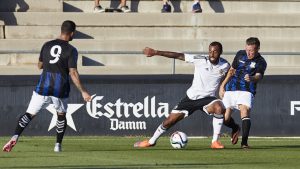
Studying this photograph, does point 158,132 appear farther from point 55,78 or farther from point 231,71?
point 55,78

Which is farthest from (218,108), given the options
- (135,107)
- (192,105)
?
(135,107)

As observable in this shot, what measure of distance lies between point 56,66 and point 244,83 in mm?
3436

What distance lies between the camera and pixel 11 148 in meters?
14.2

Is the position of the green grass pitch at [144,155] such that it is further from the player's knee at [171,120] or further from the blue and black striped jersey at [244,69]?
the blue and black striped jersey at [244,69]

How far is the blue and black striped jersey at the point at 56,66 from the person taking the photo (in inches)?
565

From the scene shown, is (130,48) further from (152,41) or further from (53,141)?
(53,141)

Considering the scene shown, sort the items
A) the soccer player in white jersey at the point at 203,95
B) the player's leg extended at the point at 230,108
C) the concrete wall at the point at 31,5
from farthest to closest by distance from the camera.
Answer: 1. the concrete wall at the point at 31,5
2. the player's leg extended at the point at 230,108
3. the soccer player in white jersey at the point at 203,95

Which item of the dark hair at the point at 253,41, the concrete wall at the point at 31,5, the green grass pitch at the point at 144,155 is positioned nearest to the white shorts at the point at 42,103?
the green grass pitch at the point at 144,155

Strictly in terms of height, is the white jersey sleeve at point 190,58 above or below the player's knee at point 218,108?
above

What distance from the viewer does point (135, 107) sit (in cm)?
2014

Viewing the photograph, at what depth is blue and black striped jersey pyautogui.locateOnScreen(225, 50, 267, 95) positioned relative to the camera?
15.8 metres

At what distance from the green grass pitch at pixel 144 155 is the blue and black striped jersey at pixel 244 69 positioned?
104 centimetres

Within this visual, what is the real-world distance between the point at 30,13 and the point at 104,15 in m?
2.06

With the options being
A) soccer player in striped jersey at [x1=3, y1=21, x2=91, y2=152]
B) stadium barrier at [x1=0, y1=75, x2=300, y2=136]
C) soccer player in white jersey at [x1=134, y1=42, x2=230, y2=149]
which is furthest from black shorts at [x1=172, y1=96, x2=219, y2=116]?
stadium barrier at [x1=0, y1=75, x2=300, y2=136]
